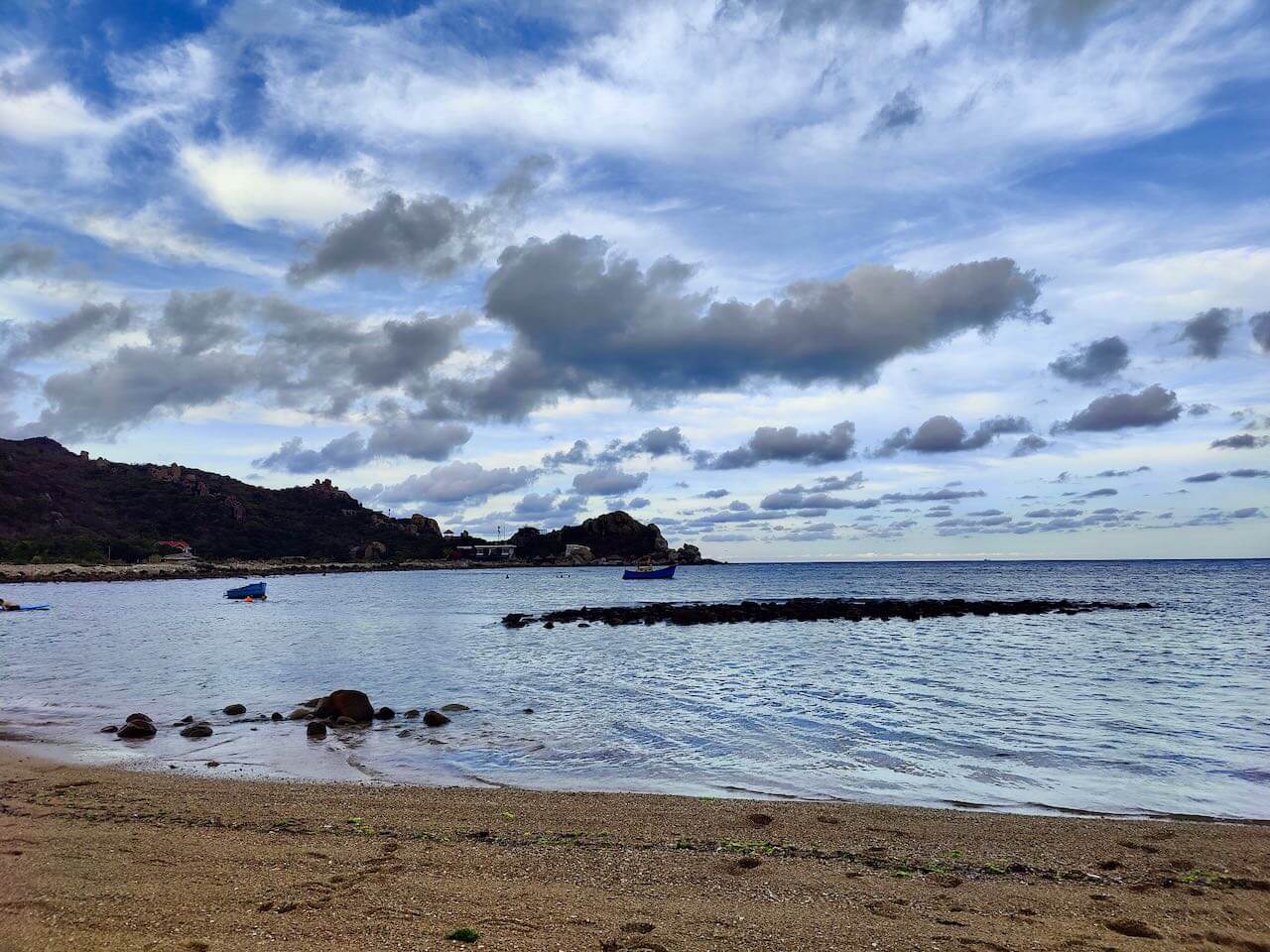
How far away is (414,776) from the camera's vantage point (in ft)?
53.2

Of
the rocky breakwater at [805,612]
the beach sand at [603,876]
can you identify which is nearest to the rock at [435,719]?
the beach sand at [603,876]

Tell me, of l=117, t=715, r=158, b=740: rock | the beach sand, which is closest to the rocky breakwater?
l=117, t=715, r=158, b=740: rock

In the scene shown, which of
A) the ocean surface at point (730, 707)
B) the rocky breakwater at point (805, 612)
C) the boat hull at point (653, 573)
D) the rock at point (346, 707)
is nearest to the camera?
the ocean surface at point (730, 707)

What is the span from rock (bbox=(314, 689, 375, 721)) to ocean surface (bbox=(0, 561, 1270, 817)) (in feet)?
2.74

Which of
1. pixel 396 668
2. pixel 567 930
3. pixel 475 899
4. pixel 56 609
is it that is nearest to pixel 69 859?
pixel 475 899

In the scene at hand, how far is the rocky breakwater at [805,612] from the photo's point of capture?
6366 centimetres

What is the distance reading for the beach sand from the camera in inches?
298

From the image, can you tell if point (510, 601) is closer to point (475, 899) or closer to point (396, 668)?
point (396, 668)

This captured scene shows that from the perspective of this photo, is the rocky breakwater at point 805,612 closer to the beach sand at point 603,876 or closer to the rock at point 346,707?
the rock at point 346,707

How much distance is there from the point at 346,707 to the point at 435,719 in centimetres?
264

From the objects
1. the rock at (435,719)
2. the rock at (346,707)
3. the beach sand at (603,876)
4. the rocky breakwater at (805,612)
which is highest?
the beach sand at (603,876)

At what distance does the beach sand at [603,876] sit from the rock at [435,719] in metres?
8.12

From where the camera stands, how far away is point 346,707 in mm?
22391

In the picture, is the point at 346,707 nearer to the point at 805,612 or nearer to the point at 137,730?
the point at 137,730
